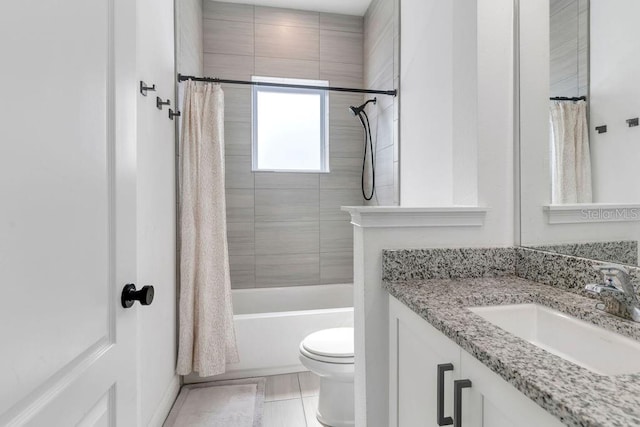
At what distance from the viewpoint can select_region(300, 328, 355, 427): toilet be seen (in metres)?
1.61

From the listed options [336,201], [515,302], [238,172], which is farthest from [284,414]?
[238,172]

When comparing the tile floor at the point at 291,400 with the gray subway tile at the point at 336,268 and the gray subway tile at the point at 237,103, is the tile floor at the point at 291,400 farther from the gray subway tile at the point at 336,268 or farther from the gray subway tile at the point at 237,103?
the gray subway tile at the point at 237,103

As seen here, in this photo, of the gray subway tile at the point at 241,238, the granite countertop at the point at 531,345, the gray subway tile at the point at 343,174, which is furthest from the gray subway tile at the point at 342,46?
the granite countertop at the point at 531,345

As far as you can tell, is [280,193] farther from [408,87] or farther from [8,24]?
[8,24]

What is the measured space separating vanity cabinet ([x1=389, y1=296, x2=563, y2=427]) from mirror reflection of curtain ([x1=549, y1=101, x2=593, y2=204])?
2.27 feet

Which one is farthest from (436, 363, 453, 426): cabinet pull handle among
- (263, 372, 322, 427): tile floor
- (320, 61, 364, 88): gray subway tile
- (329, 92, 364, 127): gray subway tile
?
(320, 61, 364, 88): gray subway tile

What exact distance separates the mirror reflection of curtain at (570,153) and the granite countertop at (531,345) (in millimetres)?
328

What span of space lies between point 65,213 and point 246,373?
75.7 inches

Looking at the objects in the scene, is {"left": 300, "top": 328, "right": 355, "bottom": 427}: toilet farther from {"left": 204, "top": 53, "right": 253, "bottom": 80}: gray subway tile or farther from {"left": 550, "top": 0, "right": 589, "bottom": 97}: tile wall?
{"left": 204, "top": 53, "right": 253, "bottom": 80}: gray subway tile

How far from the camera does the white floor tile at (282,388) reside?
197 cm

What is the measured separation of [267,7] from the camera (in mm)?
2836

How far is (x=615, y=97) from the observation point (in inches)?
36.4

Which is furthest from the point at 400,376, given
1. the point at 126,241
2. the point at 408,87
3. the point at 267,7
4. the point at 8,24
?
the point at 267,7

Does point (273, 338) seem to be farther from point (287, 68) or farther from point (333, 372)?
point (287, 68)
